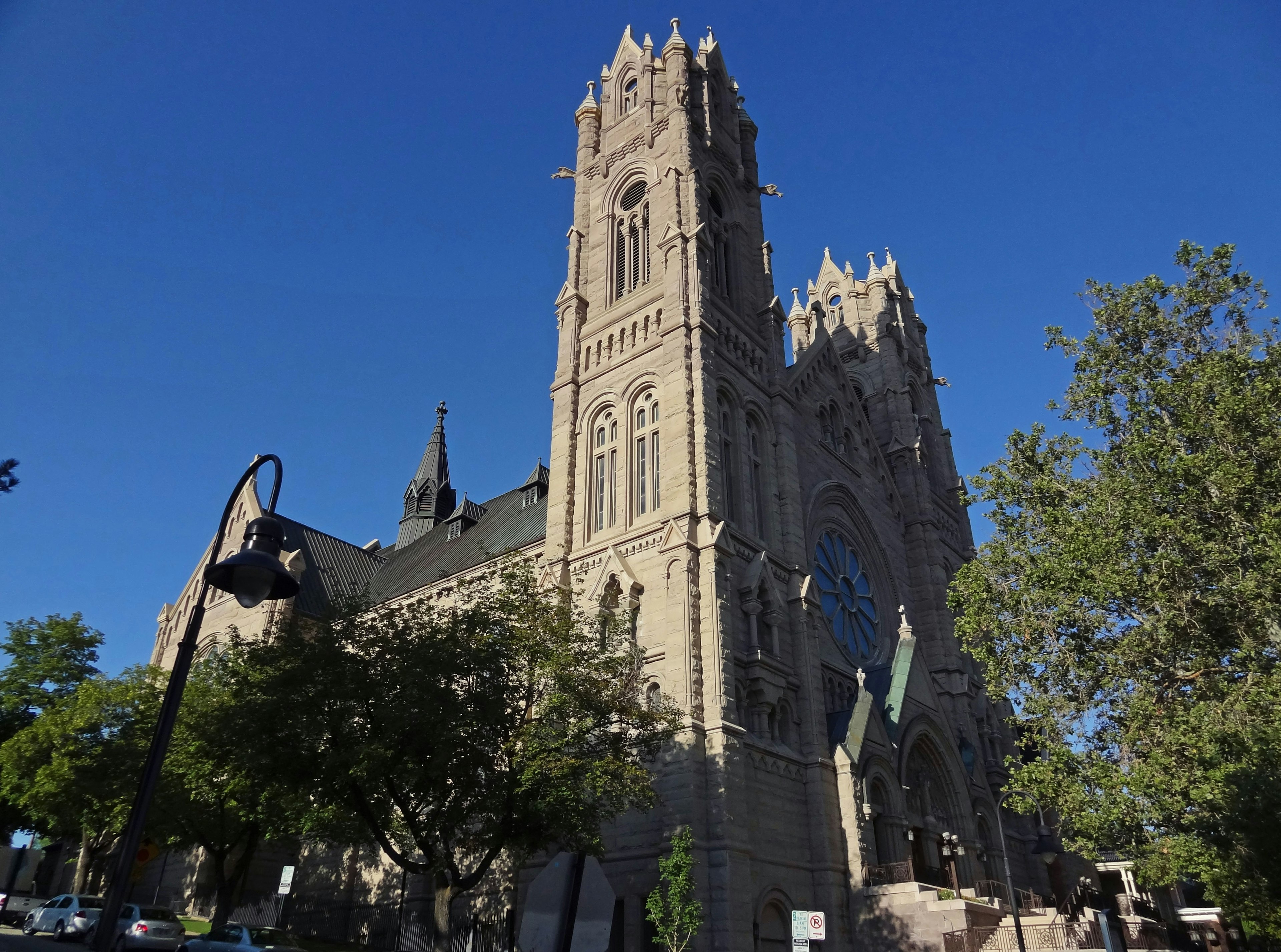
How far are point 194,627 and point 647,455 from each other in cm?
2087

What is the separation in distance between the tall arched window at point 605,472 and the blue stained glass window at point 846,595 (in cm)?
760

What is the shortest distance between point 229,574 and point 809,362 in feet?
105

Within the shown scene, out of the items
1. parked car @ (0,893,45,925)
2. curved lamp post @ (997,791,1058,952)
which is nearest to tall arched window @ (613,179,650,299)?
curved lamp post @ (997,791,1058,952)

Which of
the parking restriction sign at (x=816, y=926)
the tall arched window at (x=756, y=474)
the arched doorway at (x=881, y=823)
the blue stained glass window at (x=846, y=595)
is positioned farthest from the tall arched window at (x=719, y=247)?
the parking restriction sign at (x=816, y=926)

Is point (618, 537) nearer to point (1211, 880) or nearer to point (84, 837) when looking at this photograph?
point (1211, 880)

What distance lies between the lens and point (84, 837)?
33219mm

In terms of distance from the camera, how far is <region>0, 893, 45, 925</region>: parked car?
2811 cm

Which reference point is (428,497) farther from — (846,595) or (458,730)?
(458,730)

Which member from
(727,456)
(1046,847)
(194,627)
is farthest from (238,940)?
(1046,847)

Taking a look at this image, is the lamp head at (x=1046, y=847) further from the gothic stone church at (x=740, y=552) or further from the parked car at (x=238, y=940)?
the parked car at (x=238, y=940)

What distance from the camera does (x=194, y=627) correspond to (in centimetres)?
913

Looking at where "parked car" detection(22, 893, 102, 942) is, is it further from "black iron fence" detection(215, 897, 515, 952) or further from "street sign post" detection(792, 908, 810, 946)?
"street sign post" detection(792, 908, 810, 946)

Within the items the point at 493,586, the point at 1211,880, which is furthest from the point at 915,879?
the point at 493,586

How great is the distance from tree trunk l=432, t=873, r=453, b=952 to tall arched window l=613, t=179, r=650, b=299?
2164cm
